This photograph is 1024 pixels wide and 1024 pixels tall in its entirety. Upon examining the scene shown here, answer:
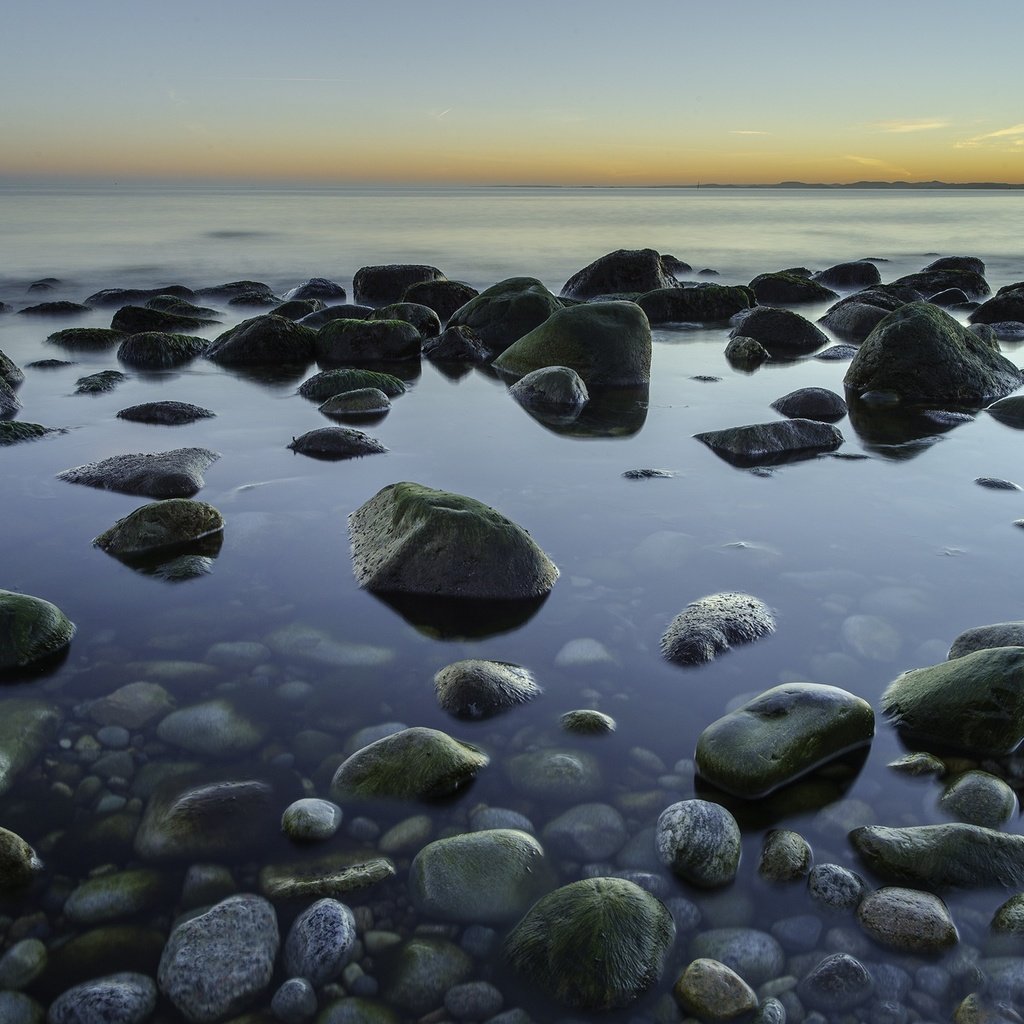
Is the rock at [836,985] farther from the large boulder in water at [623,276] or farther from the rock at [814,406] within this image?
the large boulder in water at [623,276]

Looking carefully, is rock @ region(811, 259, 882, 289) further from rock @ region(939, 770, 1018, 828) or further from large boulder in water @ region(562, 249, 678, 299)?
rock @ region(939, 770, 1018, 828)

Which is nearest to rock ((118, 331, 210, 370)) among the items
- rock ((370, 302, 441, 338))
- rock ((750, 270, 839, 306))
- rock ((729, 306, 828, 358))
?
rock ((370, 302, 441, 338))

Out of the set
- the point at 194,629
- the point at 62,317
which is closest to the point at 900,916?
the point at 194,629

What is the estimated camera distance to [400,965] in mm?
2492

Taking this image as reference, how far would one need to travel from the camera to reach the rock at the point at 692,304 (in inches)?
621

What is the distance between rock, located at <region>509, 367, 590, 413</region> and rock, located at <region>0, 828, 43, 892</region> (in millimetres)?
6614

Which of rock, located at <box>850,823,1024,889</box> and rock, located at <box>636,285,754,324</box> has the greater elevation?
rock, located at <box>850,823,1024,889</box>

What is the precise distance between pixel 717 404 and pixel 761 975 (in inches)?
291

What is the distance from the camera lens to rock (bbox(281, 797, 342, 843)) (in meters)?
2.95

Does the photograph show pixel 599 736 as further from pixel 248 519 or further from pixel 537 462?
pixel 537 462

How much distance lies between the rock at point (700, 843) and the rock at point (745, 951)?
0.66 feet

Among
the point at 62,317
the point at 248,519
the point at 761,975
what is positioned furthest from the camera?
the point at 62,317

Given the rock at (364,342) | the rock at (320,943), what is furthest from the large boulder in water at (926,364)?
the rock at (320,943)

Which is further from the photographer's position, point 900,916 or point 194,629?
point 194,629
